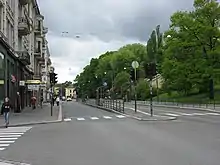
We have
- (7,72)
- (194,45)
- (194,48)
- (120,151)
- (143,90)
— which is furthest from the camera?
(143,90)

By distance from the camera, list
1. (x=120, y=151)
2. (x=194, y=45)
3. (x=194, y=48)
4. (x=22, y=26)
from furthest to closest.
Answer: (x=194, y=48) < (x=194, y=45) < (x=22, y=26) < (x=120, y=151)


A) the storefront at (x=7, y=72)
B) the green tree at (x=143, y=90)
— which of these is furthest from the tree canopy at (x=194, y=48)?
the green tree at (x=143, y=90)

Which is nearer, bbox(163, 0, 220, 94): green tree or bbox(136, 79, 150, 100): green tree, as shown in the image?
bbox(163, 0, 220, 94): green tree

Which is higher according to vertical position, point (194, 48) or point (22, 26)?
point (22, 26)

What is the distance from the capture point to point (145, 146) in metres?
14.7

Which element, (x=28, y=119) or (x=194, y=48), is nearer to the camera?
(x=28, y=119)

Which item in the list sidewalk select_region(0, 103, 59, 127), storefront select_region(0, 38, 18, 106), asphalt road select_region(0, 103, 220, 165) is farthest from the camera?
storefront select_region(0, 38, 18, 106)

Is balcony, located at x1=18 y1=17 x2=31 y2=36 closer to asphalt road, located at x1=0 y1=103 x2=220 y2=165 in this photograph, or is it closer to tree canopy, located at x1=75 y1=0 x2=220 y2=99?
tree canopy, located at x1=75 y1=0 x2=220 y2=99

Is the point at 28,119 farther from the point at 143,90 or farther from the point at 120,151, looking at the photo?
the point at 143,90

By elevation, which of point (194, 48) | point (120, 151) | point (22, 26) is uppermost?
point (22, 26)

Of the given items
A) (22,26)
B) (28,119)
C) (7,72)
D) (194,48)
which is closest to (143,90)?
(194,48)

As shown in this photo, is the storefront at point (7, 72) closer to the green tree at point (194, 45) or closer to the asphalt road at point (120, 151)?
the asphalt road at point (120, 151)

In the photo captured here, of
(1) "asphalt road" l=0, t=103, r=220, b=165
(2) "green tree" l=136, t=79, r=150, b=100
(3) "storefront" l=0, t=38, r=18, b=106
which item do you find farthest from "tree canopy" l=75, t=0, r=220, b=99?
(1) "asphalt road" l=0, t=103, r=220, b=165

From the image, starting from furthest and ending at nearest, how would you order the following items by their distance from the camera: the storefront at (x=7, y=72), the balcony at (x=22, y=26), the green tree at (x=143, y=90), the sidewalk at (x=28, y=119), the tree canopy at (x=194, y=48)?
1. the green tree at (x=143, y=90)
2. the tree canopy at (x=194, y=48)
3. the balcony at (x=22, y=26)
4. the storefront at (x=7, y=72)
5. the sidewalk at (x=28, y=119)
